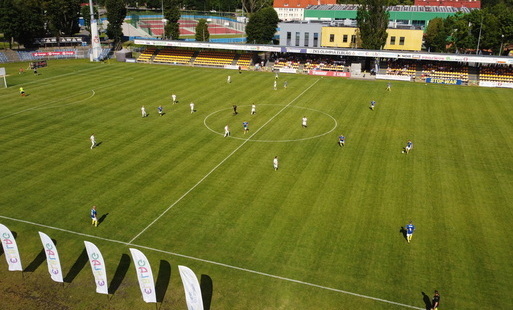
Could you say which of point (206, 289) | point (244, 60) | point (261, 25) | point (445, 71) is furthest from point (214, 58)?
point (206, 289)

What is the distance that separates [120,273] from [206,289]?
6160 mm

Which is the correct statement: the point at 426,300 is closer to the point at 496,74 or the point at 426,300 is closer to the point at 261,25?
the point at 496,74

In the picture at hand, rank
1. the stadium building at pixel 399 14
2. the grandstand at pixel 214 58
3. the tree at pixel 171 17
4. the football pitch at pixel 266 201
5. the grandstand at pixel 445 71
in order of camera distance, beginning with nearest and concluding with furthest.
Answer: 1. the football pitch at pixel 266 201
2. the grandstand at pixel 445 71
3. the grandstand at pixel 214 58
4. the tree at pixel 171 17
5. the stadium building at pixel 399 14

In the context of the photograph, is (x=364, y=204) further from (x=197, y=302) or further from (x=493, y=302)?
(x=197, y=302)

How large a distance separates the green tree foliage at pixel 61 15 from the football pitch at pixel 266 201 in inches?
2868

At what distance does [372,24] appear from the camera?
9588 cm

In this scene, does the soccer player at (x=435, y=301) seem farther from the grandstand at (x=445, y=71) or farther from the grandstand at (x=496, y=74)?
the grandstand at (x=496, y=74)

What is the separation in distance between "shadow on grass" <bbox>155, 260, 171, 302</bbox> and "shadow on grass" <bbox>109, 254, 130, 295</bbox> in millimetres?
2373

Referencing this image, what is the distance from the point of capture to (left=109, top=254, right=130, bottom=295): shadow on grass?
85.4ft

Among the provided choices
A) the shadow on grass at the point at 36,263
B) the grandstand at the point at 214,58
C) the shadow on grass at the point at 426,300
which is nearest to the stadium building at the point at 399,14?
the grandstand at the point at 214,58

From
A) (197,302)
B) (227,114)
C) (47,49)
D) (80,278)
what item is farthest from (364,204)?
(47,49)

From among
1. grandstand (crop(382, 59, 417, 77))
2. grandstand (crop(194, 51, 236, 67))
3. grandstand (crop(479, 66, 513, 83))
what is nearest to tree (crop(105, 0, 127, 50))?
grandstand (crop(194, 51, 236, 67))

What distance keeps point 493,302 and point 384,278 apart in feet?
20.5

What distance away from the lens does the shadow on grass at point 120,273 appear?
85.4 feet
